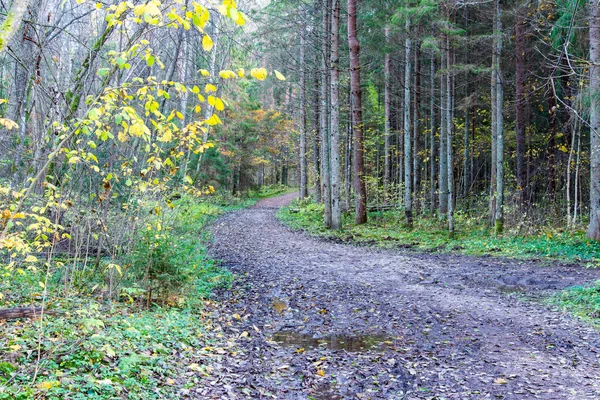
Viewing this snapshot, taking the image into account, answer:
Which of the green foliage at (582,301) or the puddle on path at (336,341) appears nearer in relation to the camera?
the puddle on path at (336,341)

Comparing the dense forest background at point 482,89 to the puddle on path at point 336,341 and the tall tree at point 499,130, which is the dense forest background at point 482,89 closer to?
the tall tree at point 499,130

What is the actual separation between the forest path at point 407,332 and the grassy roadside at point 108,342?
547mm

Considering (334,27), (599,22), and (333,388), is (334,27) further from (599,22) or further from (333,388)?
(333,388)

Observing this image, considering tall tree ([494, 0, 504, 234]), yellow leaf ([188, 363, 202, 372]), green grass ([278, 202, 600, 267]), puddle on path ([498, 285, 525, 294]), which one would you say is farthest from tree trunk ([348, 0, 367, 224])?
yellow leaf ([188, 363, 202, 372])

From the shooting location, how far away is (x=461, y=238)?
44.5 ft

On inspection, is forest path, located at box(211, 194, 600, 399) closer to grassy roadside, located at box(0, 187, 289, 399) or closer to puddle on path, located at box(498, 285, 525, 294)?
puddle on path, located at box(498, 285, 525, 294)

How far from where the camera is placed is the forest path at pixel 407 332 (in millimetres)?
4258

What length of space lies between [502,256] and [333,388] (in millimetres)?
8136

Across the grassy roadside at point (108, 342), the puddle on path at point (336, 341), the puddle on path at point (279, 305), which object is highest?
the grassy roadside at point (108, 342)

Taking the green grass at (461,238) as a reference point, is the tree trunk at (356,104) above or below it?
above

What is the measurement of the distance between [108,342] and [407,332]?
3788mm

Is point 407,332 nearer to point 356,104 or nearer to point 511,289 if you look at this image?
point 511,289

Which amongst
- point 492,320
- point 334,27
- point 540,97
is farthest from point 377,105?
Answer: point 492,320

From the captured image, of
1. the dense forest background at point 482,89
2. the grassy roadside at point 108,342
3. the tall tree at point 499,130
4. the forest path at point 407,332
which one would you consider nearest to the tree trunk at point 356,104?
the dense forest background at point 482,89
